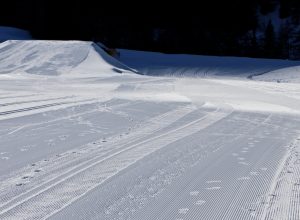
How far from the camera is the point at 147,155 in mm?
5535

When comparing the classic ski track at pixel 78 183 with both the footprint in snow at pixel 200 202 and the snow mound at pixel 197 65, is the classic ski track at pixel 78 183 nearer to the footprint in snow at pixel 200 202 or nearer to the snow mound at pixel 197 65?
the footprint in snow at pixel 200 202

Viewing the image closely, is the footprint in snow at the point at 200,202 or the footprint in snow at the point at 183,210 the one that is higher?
the footprint in snow at the point at 183,210

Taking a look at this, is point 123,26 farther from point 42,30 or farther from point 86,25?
point 42,30

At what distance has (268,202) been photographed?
3.98m

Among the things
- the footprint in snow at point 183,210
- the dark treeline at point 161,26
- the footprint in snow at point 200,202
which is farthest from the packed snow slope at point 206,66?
the footprint in snow at point 183,210

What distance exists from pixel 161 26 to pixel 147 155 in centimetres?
4282

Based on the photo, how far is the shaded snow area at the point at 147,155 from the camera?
3.87m

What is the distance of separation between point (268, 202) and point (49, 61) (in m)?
18.4

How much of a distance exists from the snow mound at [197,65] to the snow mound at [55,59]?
104 inches

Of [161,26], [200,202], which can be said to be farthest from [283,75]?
[161,26]

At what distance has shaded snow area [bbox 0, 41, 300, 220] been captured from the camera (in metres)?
3.87

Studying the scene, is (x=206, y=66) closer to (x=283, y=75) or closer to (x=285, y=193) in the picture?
(x=283, y=75)

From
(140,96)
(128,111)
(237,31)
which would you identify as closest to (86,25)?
(237,31)

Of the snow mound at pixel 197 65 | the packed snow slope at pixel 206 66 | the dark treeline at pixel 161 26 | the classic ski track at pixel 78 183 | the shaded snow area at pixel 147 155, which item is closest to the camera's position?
the classic ski track at pixel 78 183
